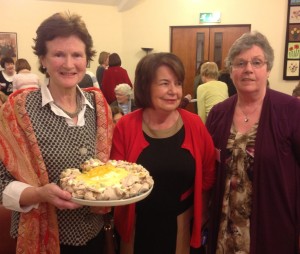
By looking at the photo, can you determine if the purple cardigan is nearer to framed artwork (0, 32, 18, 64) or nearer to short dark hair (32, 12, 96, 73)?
short dark hair (32, 12, 96, 73)

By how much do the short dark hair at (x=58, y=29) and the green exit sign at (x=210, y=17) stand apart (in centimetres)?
602

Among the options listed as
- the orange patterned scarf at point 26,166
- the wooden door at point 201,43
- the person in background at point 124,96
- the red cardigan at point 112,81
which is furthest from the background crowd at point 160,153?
the wooden door at point 201,43

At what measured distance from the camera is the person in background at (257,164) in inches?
66.4

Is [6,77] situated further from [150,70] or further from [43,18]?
[150,70]

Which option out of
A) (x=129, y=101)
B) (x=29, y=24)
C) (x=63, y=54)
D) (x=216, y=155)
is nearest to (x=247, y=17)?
(x=129, y=101)

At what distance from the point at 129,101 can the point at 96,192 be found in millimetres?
3237

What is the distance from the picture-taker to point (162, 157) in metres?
1.61

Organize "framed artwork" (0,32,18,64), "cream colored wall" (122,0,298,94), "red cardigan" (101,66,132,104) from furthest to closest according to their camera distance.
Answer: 1. "framed artwork" (0,32,18,64)
2. "cream colored wall" (122,0,298,94)
3. "red cardigan" (101,66,132,104)

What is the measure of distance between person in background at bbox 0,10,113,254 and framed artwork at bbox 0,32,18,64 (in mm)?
6151

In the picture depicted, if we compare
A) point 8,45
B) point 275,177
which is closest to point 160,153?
point 275,177

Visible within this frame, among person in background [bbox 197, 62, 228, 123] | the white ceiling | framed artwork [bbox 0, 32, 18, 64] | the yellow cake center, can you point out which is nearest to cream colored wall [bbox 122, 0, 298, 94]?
the white ceiling

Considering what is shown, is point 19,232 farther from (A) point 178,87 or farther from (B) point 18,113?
(A) point 178,87

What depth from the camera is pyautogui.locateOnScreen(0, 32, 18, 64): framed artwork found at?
22.5 feet

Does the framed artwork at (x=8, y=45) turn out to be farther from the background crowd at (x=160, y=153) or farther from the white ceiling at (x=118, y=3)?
the background crowd at (x=160, y=153)
